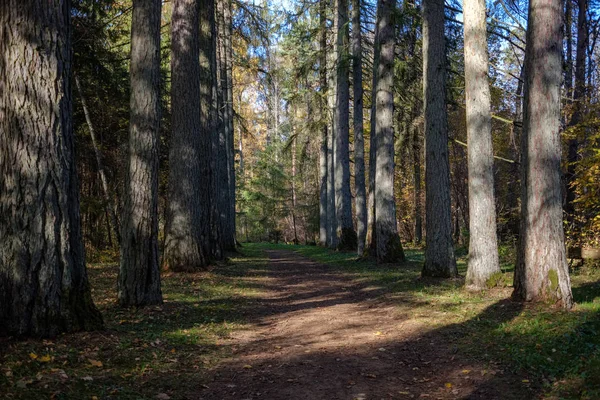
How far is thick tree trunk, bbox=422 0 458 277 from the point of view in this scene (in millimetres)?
11039

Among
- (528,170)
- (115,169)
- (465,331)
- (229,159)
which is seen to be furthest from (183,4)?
(229,159)

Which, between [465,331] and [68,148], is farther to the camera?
[465,331]

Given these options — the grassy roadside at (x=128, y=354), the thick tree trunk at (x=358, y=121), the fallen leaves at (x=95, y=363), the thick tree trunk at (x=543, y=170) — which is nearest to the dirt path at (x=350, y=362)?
the grassy roadside at (x=128, y=354)

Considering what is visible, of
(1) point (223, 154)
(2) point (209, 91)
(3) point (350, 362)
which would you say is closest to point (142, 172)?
(3) point (350, 362)

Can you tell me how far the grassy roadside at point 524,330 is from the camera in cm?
456

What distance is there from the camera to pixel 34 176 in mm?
5191

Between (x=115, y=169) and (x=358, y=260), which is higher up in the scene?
(x=115, y=169)

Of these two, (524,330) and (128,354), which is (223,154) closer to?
(128,354)

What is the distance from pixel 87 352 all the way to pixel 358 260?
1253 cm

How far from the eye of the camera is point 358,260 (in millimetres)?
16906

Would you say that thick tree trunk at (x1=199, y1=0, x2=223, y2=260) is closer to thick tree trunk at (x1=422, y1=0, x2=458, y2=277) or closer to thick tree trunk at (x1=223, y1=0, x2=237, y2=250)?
thick tree trunk at (x1=223, y1=0, x2=237, y2=250)

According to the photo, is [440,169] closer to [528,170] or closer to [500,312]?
[528,170]

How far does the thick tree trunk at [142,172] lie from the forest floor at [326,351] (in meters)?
0.47

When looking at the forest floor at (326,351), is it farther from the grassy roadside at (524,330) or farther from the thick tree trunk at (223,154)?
the thick tree trunk at (223,154)
